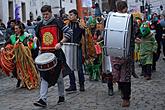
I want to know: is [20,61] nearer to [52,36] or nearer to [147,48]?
[52,36]

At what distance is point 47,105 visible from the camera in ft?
26.6

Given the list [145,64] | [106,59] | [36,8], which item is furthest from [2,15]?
[106,59]

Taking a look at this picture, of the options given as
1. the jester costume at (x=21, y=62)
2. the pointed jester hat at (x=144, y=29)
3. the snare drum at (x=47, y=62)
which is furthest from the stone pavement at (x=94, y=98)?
the pointed jester hat at (x=144, y=29)

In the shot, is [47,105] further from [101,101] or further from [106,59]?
[106,59]

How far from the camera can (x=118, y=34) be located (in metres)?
7.25

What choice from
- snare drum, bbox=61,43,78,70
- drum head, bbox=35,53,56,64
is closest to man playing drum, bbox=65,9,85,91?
snare drum, bbox=61,43,78,70

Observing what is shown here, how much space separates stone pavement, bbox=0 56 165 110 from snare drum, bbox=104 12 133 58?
3.42 feet

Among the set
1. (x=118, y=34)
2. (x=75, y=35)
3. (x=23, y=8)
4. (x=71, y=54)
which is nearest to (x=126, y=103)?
(x=118, y=34)

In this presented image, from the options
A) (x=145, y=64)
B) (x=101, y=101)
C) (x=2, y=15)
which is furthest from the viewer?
(x=2, y=15)

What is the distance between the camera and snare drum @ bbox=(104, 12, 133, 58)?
7254 millimetres

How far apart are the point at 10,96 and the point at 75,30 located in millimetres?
2051

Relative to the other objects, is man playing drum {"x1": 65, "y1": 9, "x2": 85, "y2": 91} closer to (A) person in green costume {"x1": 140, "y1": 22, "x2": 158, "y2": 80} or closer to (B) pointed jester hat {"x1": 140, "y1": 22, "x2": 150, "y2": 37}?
(B) pointed jester hat {"x1": 140, "y1": 22, "x2": 150, "y2": 37}

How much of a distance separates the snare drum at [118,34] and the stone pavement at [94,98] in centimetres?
104

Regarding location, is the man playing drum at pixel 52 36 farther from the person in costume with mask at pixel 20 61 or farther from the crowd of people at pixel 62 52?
the person in costume with mask at pixel 20 61
